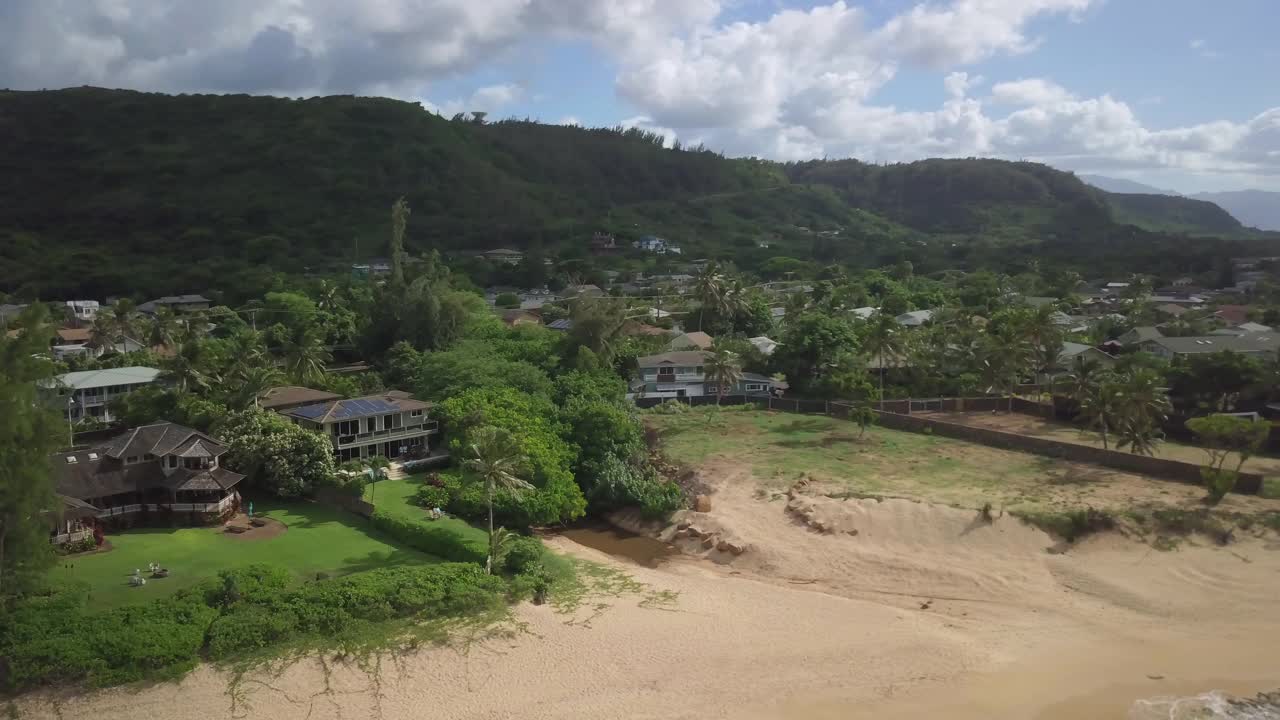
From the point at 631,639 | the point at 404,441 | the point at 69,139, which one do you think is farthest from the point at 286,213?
the point at 631,639

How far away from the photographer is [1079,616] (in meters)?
24.6

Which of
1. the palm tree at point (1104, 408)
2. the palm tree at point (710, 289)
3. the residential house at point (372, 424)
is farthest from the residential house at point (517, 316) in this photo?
the palm tree at point (1104, 408)

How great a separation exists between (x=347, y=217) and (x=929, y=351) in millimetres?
95224

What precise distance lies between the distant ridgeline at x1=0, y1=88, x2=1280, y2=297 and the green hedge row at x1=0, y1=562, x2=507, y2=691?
6634 cm

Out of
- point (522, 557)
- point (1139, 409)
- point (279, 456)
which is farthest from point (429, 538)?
point (1139, 409)

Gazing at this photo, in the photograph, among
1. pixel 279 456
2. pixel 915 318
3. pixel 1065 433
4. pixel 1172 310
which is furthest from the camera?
pixel 1172 310

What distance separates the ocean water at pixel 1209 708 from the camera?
1966 cm

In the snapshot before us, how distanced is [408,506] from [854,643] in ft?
56.2

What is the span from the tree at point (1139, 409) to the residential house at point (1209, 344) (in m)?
19.1

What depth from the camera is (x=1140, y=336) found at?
60281mm

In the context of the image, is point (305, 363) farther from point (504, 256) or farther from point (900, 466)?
point (504, 256)

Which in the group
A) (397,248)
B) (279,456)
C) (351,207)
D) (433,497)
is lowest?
(433,497)

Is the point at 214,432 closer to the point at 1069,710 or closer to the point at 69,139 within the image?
the point at 1069,710

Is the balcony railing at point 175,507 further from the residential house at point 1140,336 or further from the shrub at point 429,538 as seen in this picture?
the residential house at point 1140,336
